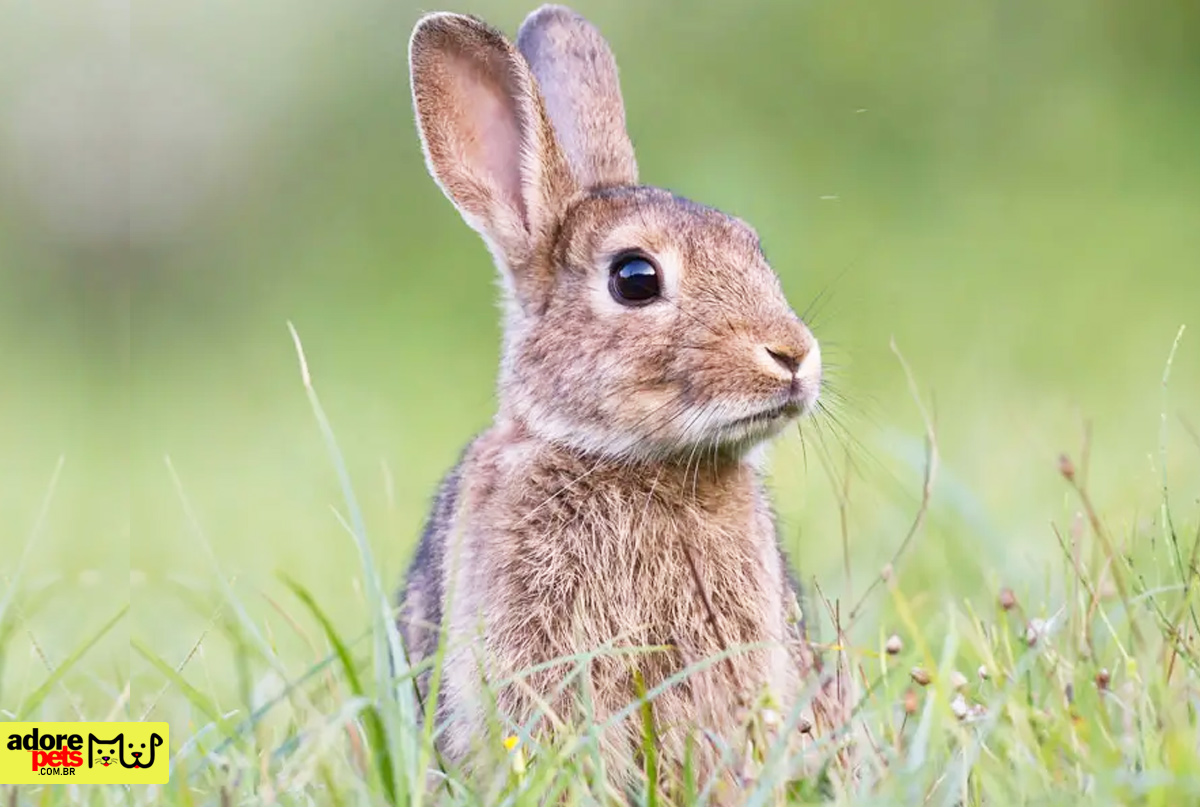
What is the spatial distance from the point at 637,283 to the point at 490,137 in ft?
2.07

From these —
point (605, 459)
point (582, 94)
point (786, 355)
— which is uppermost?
point (582, 94)

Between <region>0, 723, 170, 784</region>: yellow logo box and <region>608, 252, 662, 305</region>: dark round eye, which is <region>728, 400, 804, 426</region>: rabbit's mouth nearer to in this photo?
<region>608, 252, 662, 305</region>: dark round eye

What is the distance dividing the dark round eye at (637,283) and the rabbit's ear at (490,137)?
249 millimetres

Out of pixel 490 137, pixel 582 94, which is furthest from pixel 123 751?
pixel 582 94

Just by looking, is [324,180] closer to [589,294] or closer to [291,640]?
[291,640]

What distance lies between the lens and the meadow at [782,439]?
3080mm

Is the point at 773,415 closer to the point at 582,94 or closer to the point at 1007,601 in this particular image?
the point at 1007,601

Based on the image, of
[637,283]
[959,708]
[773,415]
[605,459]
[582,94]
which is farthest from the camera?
[582,94]

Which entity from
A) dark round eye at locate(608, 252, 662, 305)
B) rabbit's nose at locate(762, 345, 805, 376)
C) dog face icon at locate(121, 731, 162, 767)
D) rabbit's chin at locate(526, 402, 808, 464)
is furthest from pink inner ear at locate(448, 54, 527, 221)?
dog face icon at locate(121, 731, 162, 767)

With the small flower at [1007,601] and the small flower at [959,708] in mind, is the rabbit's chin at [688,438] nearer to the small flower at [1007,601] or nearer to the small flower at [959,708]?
the small flower at [1007,601]

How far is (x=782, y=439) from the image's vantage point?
4.08 m

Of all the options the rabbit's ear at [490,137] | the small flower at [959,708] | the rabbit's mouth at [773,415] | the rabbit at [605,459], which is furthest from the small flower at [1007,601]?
the rabbit's ear at [490,137]

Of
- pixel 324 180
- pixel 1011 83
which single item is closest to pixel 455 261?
pixel 324 180

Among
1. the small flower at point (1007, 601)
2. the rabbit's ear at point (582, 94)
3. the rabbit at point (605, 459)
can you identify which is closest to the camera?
the small flower at point (1007, 601)
